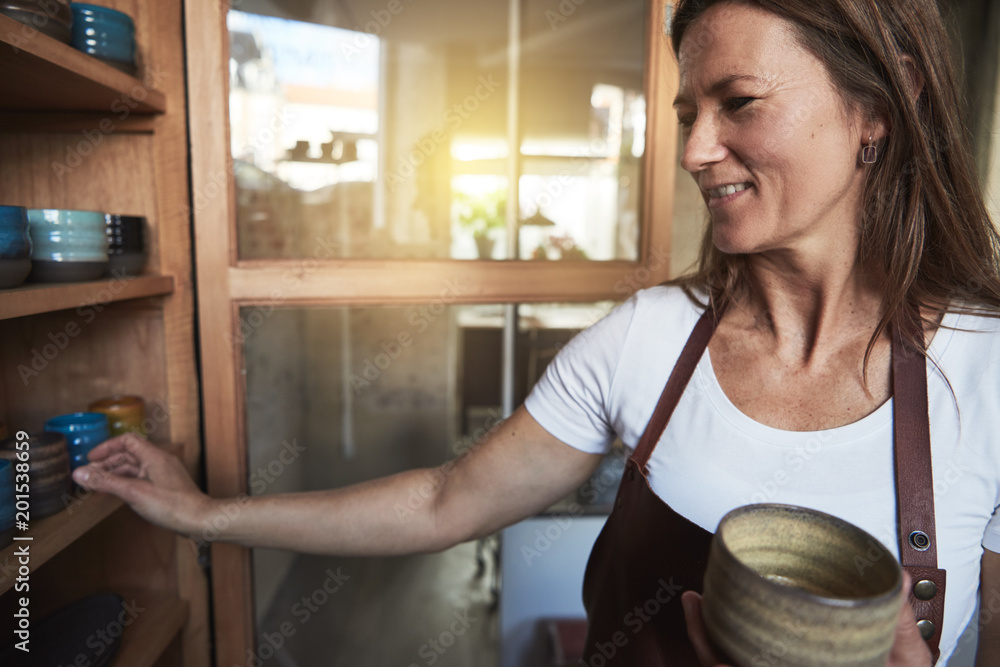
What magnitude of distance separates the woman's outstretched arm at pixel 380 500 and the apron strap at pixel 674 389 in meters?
0.12

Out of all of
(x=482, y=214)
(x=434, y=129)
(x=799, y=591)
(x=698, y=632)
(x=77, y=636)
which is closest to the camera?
(x=799, y=591)

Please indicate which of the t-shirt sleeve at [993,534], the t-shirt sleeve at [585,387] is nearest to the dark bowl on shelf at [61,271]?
the t-shirt sleeve at [585,387]

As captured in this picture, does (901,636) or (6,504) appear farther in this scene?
(6,504)

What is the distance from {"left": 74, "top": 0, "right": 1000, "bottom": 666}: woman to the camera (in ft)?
2.33

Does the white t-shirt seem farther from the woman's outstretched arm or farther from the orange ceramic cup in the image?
the orange ceramic cup

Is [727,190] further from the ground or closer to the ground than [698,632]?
further from the ground

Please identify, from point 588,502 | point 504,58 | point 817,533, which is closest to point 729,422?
point 817,533

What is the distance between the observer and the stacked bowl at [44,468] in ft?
2.60

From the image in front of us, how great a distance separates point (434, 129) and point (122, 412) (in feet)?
7.38

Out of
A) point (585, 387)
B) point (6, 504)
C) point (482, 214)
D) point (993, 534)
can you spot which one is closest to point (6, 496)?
point (6, 504)

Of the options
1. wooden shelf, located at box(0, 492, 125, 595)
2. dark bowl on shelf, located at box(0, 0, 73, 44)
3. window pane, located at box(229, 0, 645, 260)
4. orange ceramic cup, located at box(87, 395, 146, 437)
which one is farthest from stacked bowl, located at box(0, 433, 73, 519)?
dark bowl on shelf, located at box(0, 0, 73, 44)

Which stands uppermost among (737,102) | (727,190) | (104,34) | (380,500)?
(104,34)

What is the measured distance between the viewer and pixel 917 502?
2.25 feet

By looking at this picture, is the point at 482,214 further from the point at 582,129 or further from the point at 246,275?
the point at 582,129
